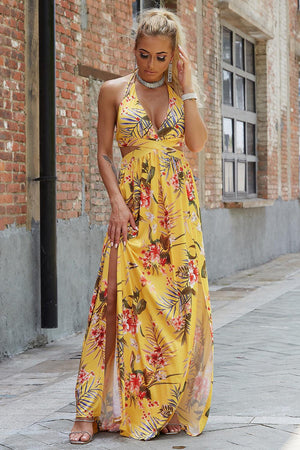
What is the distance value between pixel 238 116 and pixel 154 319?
9.00 meters

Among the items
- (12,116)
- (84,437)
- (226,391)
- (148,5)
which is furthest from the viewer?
(148,5)

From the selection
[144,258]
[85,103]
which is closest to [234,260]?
[85,103]

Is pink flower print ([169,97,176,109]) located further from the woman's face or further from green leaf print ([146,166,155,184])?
green leaf print ([146,166,155,184])

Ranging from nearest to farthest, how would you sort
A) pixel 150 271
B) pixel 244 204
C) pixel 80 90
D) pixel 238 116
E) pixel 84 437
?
pixel 84 437, pixel 150 271, pixel 80 90, pixel 244 204, pixel 238 116

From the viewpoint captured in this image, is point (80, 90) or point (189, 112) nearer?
point (189, 112)

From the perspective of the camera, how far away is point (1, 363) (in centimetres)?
570

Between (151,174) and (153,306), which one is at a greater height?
(151,174)

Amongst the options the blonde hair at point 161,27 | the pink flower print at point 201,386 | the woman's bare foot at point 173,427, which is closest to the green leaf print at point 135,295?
the pink flower print at point 201,386

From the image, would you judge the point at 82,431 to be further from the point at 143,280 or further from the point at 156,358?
the point at 143,280

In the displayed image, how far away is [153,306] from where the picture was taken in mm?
3725

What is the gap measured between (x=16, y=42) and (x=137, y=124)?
254 centimetres

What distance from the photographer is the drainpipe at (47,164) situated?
20.1ft

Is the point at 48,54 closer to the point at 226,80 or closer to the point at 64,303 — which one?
the point at 64,303

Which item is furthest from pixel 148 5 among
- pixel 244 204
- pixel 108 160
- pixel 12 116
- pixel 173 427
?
pixel 173 427
